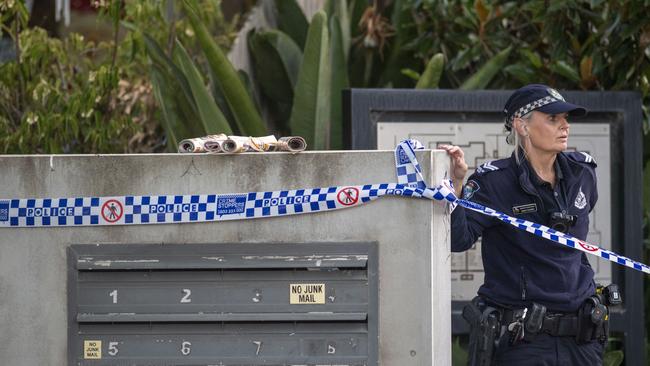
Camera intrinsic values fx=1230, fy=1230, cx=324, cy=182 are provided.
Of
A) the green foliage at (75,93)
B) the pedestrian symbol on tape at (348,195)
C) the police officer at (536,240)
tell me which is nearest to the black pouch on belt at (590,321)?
the police officer at (536,240)

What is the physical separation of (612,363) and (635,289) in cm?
44

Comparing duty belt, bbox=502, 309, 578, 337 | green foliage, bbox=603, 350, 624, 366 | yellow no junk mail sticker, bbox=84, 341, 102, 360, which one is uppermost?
duty belt, bbox=502, 309, 578, 337

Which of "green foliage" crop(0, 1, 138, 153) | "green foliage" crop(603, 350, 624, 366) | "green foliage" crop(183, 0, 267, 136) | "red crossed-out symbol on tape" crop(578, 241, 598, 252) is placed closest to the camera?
"red crossed-out symbol on tape" crop(578, 241, 598, 252)

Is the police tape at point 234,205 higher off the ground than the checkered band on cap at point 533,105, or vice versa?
the checkered band on cap at point 533,105

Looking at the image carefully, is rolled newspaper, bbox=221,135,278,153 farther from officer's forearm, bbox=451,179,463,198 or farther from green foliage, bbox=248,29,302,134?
green foliage, bbox=248,29,302,134

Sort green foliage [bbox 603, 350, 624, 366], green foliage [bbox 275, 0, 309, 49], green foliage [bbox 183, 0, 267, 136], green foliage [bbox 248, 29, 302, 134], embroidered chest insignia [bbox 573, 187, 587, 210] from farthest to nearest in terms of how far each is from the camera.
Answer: green foliage [bbox 275, 0, 309, 49] < green foliage [bbox 248, 29, 302, 134] < green foliage [bbox 183, 0, 267, 136] < green foliage [bbox 603, 350, 624, 366] < embroidered chest insignia [bbox 573, 187, 587, 210]

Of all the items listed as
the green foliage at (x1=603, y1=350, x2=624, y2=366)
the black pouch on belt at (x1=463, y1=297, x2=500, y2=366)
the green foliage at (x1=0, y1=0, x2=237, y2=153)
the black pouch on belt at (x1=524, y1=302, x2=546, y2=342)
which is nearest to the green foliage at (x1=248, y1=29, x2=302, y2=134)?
the green foliage at (x1=0, y1=0, x2=237, y2=153)

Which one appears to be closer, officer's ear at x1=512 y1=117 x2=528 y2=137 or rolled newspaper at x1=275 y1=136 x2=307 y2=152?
rolled newspaper at x1=275 y1=136 x2=307 y2=152

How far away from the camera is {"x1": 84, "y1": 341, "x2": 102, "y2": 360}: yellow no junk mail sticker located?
5074 millimetres

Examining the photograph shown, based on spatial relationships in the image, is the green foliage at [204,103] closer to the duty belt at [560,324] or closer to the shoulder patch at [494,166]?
the shoulder patch at [494,166]

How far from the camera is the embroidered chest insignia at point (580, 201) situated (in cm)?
511

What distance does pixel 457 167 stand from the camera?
17.0 feet

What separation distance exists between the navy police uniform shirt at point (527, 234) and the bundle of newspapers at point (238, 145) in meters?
0.73

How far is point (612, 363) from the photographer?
6.81 metres
